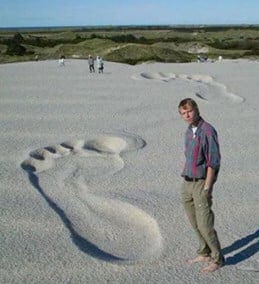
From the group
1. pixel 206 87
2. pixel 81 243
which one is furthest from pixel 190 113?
pixel 206 87

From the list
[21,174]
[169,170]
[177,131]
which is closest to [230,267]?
[169,170]

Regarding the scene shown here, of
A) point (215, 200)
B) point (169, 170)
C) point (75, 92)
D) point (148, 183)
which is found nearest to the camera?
point (215, 200)

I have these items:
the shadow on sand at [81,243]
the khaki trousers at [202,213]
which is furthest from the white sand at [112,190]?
the khaki trousers at [202,213]

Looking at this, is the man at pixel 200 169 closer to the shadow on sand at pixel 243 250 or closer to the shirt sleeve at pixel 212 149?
the shirt sleeve at pixel 212 149

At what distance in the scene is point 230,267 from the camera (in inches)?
223

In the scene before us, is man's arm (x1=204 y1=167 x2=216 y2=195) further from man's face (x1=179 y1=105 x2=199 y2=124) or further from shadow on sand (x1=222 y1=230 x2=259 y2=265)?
shadow on sand (x1=222 y1=230 x2=259 y2=265)

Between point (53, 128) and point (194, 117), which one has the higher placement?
point (194, 117)

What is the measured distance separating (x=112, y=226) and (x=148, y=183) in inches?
80.6

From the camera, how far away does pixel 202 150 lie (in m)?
5.13

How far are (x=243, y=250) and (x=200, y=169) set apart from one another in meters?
1.56

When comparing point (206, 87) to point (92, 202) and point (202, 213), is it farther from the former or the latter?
point (202, 213)

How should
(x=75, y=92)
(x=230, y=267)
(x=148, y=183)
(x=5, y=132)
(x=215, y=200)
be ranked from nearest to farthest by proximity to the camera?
(x=230, y=267)
(x=215, y=200)
(x=148, y=183)
(x=5, y=132)
(x=75, y=92)

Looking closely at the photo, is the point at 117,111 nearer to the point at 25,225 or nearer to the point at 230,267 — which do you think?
the point at 25,225

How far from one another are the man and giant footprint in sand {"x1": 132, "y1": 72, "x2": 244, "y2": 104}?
14099mm
